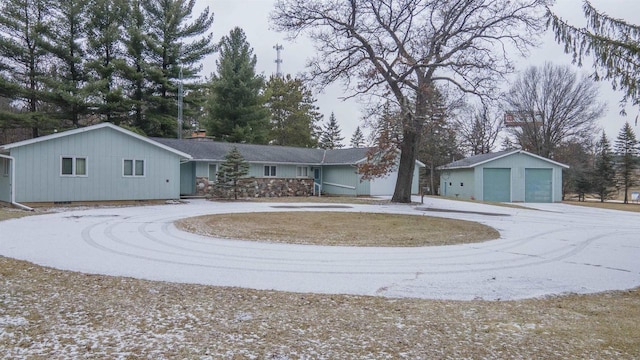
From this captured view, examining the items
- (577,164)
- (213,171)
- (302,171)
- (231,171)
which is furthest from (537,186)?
(213,171)

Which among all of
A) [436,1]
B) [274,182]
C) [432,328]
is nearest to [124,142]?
[274,182]

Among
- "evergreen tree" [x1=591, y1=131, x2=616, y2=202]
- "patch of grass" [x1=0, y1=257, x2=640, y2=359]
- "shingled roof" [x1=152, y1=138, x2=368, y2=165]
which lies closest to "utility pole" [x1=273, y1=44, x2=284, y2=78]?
"shingled roof" [x1=152, y1=138, x2=368, y2=165]

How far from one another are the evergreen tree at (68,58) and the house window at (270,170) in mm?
11809

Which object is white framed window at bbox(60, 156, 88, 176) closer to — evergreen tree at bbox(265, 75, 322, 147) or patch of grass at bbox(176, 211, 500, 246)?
patch of grass at bbox(176, 211, 500, 246)

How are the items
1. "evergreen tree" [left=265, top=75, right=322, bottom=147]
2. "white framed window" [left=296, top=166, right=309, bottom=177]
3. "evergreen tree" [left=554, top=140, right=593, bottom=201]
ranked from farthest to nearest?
"evergreen tree" [left=265, top=75, right=322, bottom=147]
"evergreen tree" [left=554, top=140, right=593, bottom=201]
"white framed window" [left=296, top=166, right=309, bottom=177]

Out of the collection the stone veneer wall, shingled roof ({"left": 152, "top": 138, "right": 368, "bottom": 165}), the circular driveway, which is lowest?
the circular driveway

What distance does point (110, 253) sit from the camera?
26.8 feet

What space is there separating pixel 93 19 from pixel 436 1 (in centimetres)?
2200

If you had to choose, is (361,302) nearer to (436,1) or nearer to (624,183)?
(436,1)

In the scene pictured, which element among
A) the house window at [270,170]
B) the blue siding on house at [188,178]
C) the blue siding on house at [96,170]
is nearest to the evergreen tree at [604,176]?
the house window at [270,170]

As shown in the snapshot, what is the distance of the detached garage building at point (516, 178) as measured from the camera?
29.4 m

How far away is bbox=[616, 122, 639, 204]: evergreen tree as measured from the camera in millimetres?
40969

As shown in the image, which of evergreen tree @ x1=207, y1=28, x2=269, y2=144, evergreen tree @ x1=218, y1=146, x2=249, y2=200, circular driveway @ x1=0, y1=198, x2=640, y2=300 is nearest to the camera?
circular driveway @ x1=0, y1=198, x2=640, y2=300

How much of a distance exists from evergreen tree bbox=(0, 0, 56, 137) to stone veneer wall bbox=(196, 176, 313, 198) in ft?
36.0
